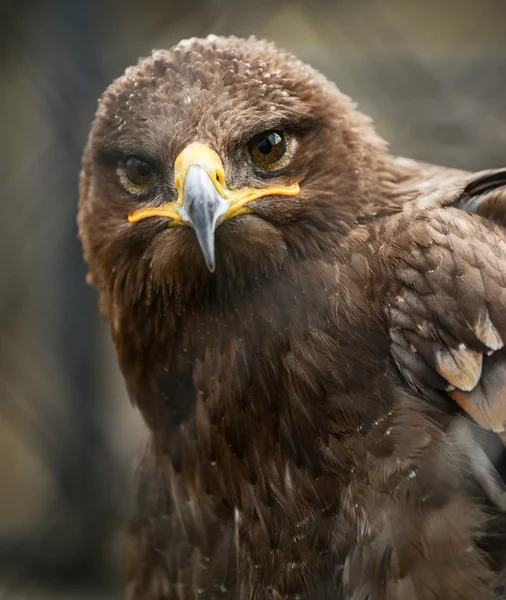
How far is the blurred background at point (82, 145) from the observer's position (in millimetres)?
2484

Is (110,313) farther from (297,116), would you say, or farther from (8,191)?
(8,191)

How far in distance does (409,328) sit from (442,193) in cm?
41

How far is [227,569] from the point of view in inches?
84.2

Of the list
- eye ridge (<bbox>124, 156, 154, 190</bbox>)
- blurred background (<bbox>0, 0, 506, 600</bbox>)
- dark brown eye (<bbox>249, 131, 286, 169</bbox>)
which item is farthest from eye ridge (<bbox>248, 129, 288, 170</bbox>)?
blurred background (<bbox>0, 0, 506, 600</bbox>)

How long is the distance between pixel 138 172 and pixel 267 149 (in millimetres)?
335

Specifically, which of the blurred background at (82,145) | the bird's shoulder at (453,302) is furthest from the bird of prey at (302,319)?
the blurred background at (82,145)

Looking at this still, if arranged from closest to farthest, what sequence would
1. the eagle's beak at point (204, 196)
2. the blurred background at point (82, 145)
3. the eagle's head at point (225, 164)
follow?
the eagle's beak at point (204, 196) → the eagle's head at point (225, 164) → the blurred background at point (82, 145)

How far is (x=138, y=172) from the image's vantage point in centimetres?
192

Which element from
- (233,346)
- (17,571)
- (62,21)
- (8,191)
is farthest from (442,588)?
(17,571)

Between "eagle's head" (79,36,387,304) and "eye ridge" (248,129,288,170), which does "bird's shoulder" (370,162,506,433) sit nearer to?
"eagle's head" (79,36,387,304)

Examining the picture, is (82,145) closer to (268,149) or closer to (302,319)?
(268,149)

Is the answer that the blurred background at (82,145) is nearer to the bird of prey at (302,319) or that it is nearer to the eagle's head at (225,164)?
the eagle's head at (225,164)

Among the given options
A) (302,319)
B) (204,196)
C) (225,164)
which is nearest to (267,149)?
(225,164)

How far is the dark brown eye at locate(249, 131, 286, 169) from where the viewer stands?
1.87m
